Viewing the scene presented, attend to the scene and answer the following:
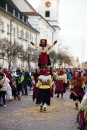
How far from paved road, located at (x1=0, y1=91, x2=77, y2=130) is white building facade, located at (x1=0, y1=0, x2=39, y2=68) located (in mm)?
27975

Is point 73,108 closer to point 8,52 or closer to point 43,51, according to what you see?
point 43,51

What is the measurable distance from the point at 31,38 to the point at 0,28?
64.0 feet

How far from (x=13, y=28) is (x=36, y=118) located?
3796cm

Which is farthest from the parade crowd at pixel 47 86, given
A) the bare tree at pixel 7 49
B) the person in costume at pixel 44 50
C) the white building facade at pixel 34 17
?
the white building facade at pixel 34 17

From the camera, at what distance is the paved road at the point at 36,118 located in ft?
32.4

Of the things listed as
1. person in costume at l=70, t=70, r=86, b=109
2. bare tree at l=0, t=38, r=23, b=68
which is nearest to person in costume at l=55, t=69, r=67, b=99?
person in costume at l=70, t=70, r=86, b=109

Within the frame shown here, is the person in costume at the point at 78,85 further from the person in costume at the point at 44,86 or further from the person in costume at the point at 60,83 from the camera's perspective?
the person in costume at the point at 60,83

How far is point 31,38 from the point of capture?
60.8 m

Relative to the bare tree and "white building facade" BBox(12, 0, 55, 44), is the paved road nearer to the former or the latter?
the bare tree

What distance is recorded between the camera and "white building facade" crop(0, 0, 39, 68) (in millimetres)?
43281

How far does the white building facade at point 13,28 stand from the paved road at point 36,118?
91.8 feet

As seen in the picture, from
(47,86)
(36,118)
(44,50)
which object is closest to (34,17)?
(44,50)

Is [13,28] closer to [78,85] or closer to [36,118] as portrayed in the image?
[78,85]

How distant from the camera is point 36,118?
451 inches
